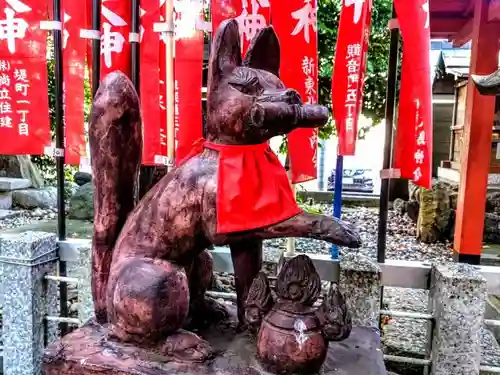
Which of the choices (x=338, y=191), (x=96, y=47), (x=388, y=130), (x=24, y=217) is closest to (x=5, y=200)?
(x=24, y=217)

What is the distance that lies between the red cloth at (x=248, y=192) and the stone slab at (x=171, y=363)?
434 mm

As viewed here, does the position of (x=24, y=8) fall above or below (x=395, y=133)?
above

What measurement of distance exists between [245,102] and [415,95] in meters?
1.13

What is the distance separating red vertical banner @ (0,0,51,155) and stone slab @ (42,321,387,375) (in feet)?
4.83

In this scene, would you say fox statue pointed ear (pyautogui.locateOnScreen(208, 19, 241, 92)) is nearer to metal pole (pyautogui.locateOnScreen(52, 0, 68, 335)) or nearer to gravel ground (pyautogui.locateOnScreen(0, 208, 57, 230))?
metal pole (pyautogui.locateOnScreen(52, 0, 68, 335))

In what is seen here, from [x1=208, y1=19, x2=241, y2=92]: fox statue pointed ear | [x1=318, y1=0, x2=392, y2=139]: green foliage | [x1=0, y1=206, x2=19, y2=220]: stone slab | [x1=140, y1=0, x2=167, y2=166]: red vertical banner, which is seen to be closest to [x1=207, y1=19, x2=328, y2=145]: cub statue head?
[x1=208, y1=19, x2=241, y2=92]: fox statue pointed ear

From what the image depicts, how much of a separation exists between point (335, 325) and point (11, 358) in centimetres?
184

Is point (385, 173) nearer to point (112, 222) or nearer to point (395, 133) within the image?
point (395, 133)

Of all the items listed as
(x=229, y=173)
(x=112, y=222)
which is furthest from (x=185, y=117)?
(x=229, y=173)

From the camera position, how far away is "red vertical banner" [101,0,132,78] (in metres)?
2.40

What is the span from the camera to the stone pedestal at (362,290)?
1.96 meters

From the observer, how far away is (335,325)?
4.24 feet

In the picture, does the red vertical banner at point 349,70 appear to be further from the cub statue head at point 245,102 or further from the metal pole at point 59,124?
the metal pole at point 59,124

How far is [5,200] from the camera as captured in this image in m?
9.17
